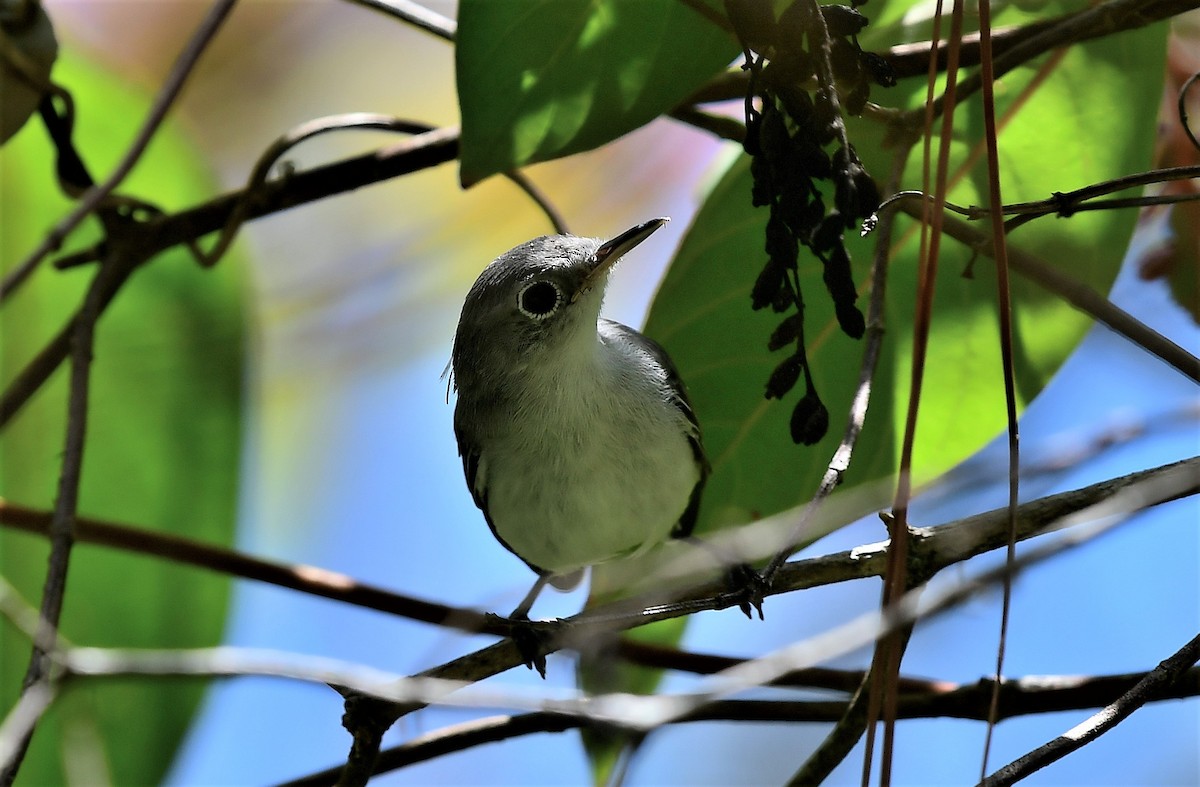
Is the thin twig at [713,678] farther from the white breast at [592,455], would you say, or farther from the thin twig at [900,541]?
the white breast at [592,455]

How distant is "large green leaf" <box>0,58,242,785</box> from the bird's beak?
2.59 ft

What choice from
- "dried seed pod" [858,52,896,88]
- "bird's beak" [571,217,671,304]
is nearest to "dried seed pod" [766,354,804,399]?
"dried seed pod" [858,52,896,88]

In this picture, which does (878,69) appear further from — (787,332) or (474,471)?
(474,471)

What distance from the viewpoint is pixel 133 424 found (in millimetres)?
2295

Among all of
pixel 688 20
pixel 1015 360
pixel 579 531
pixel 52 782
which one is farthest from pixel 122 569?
pixel 1015 360

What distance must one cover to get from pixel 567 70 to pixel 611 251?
0.44 meters

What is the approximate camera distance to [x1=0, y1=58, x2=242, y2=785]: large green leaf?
2.15 metres

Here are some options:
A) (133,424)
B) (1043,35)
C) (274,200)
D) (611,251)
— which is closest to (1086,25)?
(1043,35)

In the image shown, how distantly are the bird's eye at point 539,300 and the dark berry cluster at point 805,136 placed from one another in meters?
0.87

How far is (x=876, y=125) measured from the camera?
1326 mm

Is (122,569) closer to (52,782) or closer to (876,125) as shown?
(52,782)

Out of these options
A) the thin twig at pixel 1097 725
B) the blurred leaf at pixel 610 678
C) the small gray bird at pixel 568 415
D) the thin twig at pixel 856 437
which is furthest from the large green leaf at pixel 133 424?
the thin twig at pixel 1097 725

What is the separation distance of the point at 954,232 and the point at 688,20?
42cm

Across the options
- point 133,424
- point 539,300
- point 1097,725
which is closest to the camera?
point 1097,725
